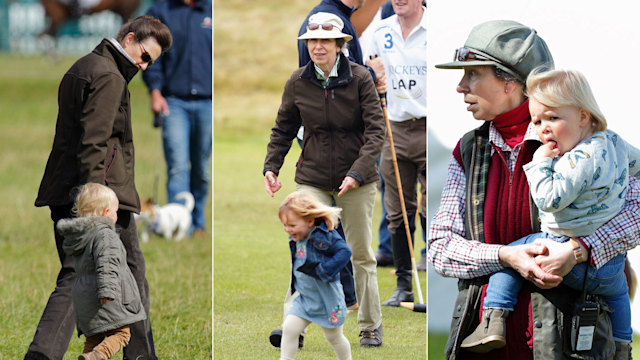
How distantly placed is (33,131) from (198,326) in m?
11.0

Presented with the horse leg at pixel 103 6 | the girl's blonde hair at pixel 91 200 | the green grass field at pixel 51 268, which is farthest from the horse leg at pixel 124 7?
the girl's blonde hair at pixel 91 200

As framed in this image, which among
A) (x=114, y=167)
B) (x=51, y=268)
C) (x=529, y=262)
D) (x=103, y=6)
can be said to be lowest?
(x=103, y=6)

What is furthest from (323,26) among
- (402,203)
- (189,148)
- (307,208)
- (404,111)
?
(189,148)

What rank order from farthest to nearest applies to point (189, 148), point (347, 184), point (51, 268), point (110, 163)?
point (189, 148)
point (51, 268)
point (347, 184)
point (110, 163)

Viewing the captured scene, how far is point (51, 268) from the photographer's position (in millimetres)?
6910

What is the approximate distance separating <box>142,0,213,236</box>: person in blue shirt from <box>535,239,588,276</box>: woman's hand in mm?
4605

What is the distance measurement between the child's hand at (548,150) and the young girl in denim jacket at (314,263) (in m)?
1.34

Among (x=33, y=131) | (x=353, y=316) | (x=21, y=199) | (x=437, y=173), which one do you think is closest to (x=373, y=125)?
(x=437, y=173)

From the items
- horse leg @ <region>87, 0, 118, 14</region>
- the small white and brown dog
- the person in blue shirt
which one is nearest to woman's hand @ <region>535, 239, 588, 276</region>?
the person in blue shirt

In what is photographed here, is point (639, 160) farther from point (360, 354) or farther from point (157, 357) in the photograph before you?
point (157, 357)

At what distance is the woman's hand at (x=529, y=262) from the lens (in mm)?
2896

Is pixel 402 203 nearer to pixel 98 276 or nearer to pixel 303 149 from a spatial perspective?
pixel 303 149

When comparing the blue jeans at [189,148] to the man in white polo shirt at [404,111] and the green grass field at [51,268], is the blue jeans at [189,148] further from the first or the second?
the man in white polo shirt at [404,111]

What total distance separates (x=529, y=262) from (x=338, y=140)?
1.82m
